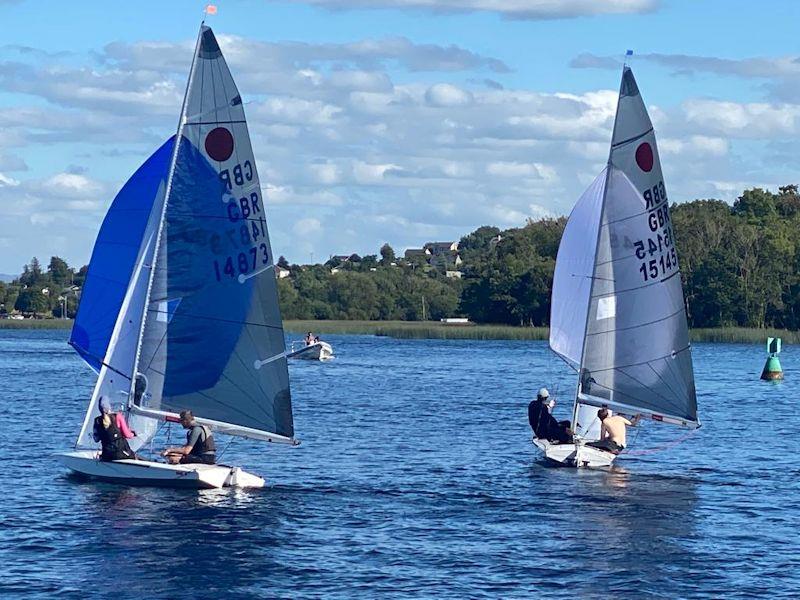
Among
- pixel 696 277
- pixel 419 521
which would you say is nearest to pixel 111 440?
pixel 419 521

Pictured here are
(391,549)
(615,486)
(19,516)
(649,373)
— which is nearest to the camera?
(391,549)

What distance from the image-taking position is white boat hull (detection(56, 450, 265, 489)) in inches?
1261

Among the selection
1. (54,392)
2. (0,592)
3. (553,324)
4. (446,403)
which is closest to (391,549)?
(0,592)

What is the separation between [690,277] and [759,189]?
127 ft

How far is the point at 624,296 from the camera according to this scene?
3916 cm

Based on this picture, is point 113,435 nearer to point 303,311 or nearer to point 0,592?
point 0,592

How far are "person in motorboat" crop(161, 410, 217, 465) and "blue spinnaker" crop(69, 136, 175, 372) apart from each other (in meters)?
2.61

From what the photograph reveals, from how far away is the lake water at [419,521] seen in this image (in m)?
25.2

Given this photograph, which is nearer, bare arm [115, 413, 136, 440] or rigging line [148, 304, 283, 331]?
bare arm [115, 413, 136, 440]

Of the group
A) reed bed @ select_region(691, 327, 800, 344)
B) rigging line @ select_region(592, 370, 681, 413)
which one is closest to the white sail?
rigging line @ select_region(592, 370, 681, 413)

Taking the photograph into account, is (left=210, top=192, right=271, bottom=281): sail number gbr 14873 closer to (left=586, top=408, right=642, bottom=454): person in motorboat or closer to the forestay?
the forestay

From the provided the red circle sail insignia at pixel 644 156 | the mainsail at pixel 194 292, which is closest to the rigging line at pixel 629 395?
the red circle sail insignia at pixel 644 156

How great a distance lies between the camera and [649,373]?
39.7 metres

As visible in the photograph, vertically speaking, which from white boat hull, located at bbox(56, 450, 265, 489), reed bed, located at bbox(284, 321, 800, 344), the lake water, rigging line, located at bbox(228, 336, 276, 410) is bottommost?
the lake water
